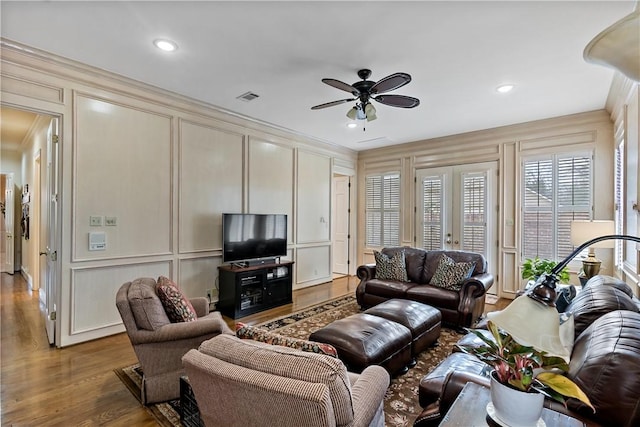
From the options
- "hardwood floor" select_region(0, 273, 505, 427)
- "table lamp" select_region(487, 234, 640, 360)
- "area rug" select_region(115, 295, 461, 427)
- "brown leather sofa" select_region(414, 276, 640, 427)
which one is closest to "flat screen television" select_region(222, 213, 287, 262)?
"hardwood floor" select_region(0, 273, 505, 427)

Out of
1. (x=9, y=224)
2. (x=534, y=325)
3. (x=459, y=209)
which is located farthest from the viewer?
(x=9, y=224)

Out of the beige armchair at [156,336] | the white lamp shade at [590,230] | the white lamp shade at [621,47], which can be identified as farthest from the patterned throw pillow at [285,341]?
the white lamp shade at [590,230]

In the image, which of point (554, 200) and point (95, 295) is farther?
point (554, 200)

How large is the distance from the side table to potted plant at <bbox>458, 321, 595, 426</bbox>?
0.25ft

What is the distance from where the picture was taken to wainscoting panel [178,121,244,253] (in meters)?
4.13

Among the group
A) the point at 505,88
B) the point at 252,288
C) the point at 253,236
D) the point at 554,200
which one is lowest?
the point at 252,288

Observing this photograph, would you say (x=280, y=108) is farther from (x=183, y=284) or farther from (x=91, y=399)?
(x=91, y=399)

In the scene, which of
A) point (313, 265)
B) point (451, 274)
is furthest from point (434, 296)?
point (313, 265)

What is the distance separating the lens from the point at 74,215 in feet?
10.5

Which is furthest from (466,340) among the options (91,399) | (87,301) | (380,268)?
(87,301)

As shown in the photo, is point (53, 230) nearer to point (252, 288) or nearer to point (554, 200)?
point (252, 288)

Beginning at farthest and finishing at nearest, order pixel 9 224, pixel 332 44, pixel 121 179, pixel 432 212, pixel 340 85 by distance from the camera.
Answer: pixel 9 224 < pixel 432 212 < pixel 121 179 < pixel 340 85 < pixel 332 44

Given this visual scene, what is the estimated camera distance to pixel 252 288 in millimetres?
4453

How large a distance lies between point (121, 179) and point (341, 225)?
4881 mm
